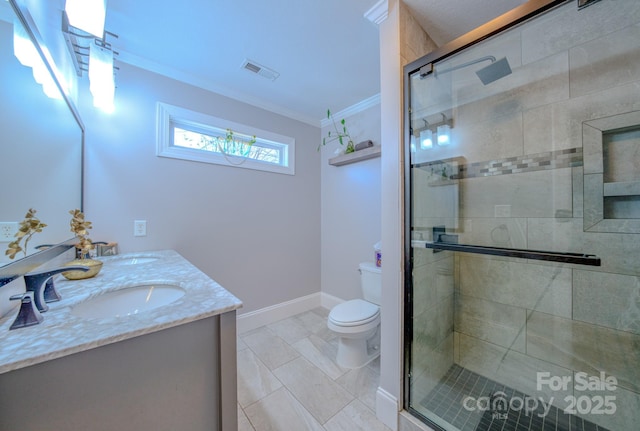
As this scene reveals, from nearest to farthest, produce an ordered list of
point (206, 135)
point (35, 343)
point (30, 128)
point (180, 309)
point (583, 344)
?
point (35, 343)
point (180, 309)
point (30, 128)
point (583, 344)
point (206, 135)

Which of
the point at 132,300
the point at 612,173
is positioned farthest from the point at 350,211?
the point at 132,300

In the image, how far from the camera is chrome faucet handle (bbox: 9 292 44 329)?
614mm

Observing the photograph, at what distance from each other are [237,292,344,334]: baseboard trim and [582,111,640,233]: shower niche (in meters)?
2.14

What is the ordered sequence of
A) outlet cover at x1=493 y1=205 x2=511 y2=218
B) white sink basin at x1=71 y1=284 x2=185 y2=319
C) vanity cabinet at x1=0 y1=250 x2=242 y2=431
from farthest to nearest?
1. outlet cover at x1=493 y1=205 x2=511 y2=218
2. white sink basin at x1=71 y1=284 x2=185 y2=319
3. vanity cabinet at x1=0 y1=250 x2=242 y2=431

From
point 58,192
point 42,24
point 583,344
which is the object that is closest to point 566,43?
point 583,344

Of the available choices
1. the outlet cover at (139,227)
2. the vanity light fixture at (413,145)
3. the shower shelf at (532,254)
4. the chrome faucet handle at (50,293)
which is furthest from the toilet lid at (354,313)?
the outlet cover at (139,227)

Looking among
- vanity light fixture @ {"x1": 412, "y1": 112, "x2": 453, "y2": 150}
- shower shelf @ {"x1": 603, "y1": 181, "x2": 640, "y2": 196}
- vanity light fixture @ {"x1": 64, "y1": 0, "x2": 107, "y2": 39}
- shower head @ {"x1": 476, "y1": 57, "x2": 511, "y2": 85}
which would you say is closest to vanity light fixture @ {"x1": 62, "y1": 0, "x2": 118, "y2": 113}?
vanity light fixture @ {"x1": 64, "y1": 0, "x2": 107, "y2": 39}

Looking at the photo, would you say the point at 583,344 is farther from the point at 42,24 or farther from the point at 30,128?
the point at 42,24

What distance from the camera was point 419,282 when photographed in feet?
4.42

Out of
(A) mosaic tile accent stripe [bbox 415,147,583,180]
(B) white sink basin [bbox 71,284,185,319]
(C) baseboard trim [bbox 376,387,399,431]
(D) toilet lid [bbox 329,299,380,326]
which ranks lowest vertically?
(C) baseboard trim [bbox 376,387,399,431]

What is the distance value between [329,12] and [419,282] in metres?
1.69

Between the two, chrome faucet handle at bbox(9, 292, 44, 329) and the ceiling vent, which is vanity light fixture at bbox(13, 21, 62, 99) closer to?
chrome faucet handle at bbox(9, 292, 44, 329)

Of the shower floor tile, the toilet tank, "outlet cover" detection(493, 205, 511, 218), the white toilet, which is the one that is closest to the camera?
the shower floor tile

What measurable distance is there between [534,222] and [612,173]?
407mm
